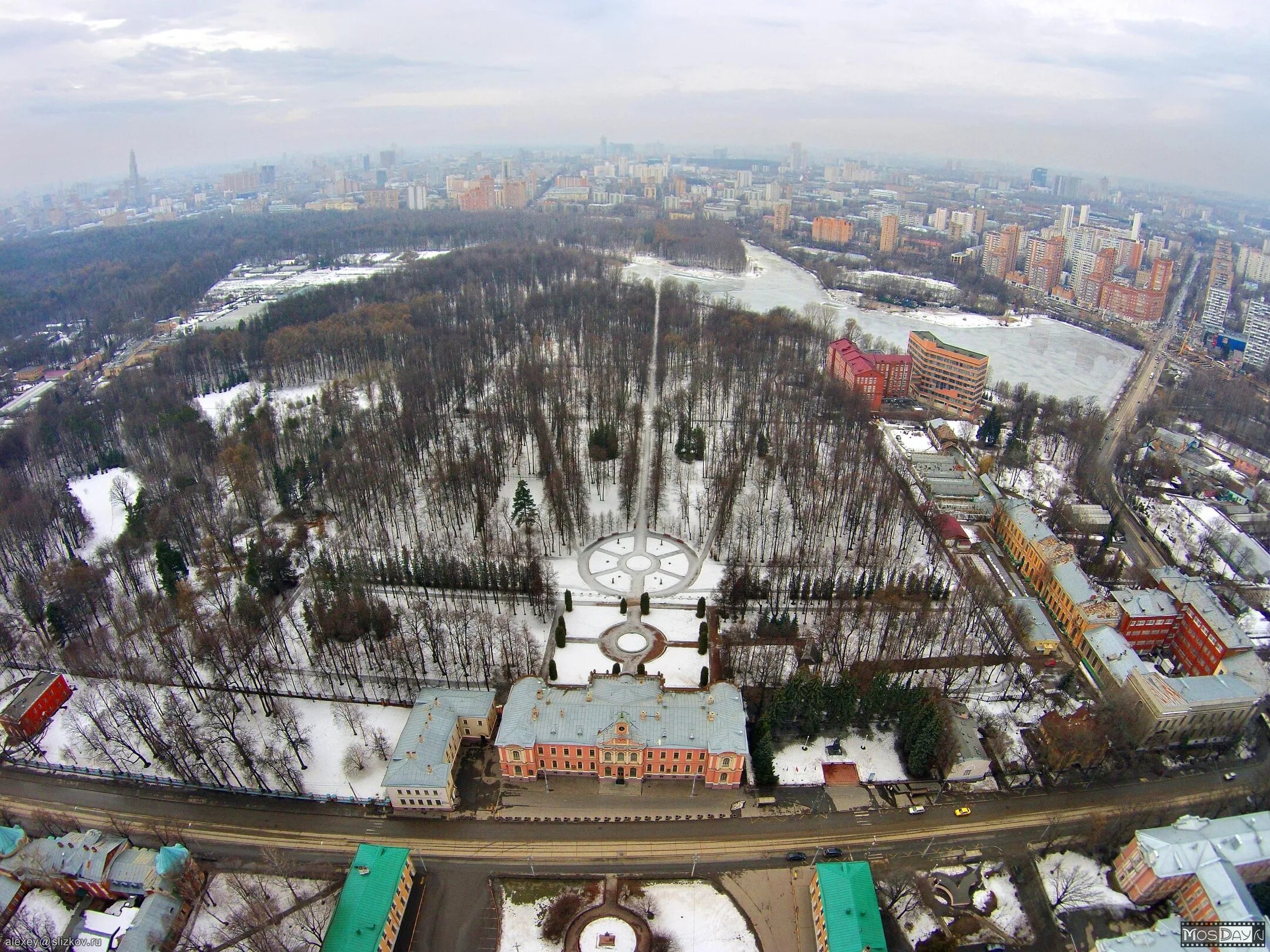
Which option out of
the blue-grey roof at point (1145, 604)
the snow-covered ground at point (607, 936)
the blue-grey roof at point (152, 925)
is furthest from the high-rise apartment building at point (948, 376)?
the blue-grey roof at point (152, 925)

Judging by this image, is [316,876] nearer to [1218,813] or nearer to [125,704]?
[125,704]

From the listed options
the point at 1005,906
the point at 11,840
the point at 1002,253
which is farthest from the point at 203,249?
the point at 1005,906

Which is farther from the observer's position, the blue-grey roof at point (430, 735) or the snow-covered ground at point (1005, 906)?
the blue-grey roof at point (430, 735)

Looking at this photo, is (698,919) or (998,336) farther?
(998,336)

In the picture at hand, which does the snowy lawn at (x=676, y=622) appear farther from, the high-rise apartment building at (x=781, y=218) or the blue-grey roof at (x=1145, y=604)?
the high-rise apartment building at (x=781, y=218)

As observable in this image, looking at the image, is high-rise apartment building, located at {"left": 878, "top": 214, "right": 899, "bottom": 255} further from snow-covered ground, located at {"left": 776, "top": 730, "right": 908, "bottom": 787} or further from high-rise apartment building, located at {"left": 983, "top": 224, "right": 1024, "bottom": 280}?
snow-covered ground, located at {"left": 776, "top": 730, "right": 908, "bottom": 787}

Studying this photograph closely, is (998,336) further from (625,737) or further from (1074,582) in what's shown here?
(625,737)

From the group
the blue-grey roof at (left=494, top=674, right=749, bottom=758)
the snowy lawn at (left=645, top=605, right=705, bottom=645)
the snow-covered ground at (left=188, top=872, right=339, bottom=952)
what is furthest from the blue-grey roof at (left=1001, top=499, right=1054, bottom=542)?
the snow-covered ground at (left=188, top=872, right=339, bottom=952)
